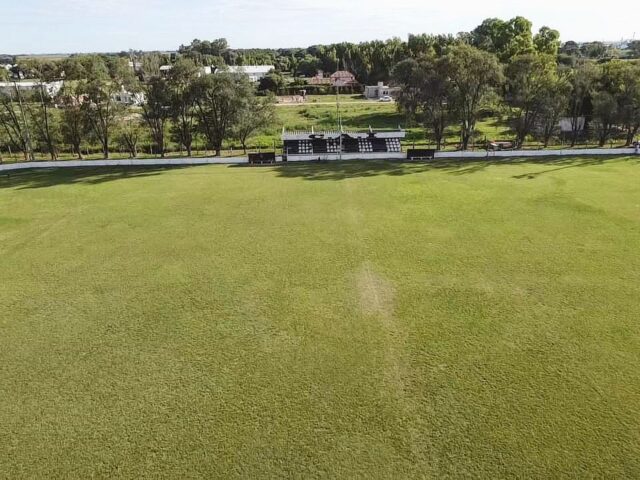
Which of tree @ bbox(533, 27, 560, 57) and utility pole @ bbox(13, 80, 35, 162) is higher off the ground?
tree @ bbox(533, 27, 560, 57)

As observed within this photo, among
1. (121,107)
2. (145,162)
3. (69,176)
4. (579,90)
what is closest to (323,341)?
(69,176)

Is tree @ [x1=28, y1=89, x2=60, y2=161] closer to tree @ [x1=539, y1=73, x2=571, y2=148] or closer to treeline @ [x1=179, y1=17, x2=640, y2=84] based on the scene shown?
treeline @ [x1=179, y1=17, x2=640, y2=84]

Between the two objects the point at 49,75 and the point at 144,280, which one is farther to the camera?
the point at 49,75

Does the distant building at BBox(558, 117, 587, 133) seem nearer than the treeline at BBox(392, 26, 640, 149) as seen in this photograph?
No

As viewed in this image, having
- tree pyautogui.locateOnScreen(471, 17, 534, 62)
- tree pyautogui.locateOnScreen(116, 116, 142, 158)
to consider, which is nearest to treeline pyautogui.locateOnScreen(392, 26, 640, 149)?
tree pyautogui.locateOnScreen(116, 116, 142, 158)

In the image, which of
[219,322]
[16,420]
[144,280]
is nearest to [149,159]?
[144,280]

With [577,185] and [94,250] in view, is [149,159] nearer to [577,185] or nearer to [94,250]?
[94,250]

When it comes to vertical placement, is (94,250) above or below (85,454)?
above

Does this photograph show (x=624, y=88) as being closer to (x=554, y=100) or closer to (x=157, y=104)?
(x=554, y=100)
